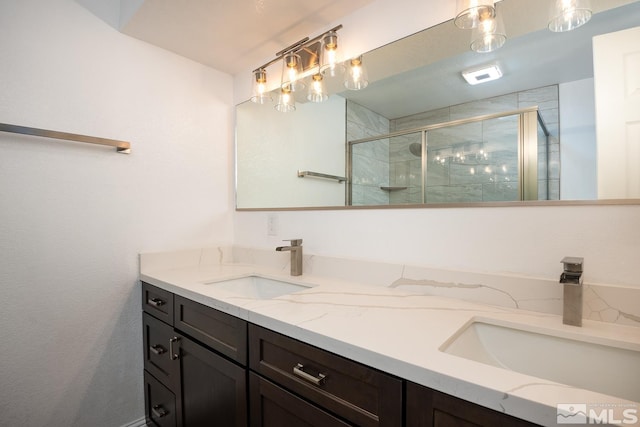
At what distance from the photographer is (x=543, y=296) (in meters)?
0.90

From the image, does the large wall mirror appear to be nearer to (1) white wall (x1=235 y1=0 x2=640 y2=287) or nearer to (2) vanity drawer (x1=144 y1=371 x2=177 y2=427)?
(1) white wall (x1=235 y1=0 x2=640 y2=287)

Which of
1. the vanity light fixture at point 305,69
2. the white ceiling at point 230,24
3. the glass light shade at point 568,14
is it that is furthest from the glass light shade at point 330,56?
the glass light shade at point 568,14

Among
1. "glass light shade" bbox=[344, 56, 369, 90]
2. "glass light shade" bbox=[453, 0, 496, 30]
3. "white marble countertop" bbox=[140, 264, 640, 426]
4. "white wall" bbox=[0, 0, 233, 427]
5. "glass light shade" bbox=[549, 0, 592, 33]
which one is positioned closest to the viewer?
"white marble countertop" bbox=[140, 264, 640, 426]

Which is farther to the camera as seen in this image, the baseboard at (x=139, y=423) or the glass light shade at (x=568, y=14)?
the baseboard at (x=139, y=423)

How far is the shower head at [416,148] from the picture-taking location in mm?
1284

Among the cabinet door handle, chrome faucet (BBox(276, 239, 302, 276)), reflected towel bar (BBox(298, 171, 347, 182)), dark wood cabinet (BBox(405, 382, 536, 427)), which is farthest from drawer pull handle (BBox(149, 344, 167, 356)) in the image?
dark wood cabinet (BBox(405, 382, 536, 427))

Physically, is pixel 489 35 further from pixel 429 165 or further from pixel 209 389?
pixel 209 389

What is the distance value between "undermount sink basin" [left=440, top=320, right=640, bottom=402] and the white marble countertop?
0.02 meters

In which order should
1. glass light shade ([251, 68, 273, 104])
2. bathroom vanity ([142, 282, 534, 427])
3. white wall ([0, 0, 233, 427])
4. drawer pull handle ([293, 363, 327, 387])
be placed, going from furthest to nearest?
1. glass light shade ([251, 68, 273, 104])
2. white wall ([0, 0, 233, 427])
3. drawer pull handle ([293, 363, 327, 387])
4. bathroom vanity ([142, 282, 534, 427])

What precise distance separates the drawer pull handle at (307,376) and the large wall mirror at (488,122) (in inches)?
28.6

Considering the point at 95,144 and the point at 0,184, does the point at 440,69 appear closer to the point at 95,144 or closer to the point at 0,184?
the point at 95,144

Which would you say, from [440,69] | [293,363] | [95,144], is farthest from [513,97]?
[95,144]

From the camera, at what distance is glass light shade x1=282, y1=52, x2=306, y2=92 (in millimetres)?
1487

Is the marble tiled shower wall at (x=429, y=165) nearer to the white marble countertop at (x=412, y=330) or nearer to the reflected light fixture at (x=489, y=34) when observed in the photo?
the reflected light fixture at (x=489, y=34)
